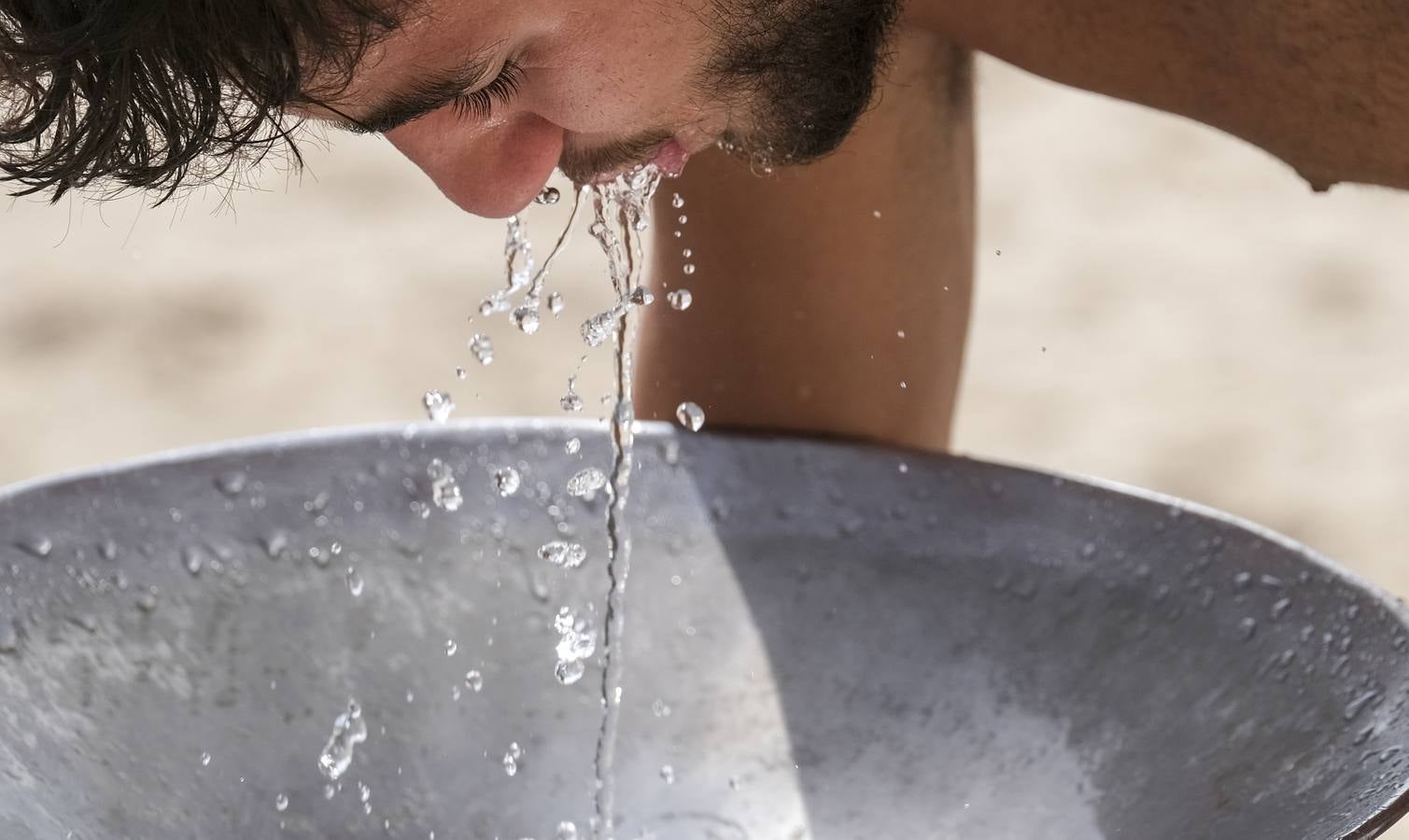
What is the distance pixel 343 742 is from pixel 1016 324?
167 centimetres

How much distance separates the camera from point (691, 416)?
110 cm

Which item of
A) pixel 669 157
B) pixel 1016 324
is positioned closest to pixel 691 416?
pixel 669 157

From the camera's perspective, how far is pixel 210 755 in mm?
939

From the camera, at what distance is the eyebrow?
31.5 inches

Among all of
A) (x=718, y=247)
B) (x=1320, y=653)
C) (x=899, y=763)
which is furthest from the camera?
(x=718, y=247)

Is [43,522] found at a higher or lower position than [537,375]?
lower

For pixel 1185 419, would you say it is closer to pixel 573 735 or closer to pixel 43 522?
pixel 573 735

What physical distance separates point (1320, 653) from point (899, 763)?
0.72ft

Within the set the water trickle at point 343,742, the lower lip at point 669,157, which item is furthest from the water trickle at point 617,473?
the water trickle at point 343,742

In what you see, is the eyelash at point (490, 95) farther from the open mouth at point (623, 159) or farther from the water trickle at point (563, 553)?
the water trickle at point (563, 553)

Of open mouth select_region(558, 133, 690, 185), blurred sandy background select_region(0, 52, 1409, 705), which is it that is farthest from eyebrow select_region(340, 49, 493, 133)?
blurred sandy background select_region(0, 52, 1409, 705)

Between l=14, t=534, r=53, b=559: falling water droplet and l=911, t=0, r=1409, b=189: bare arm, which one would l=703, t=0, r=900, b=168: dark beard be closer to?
l=911, t=0, r=1409, b=189: bare arm

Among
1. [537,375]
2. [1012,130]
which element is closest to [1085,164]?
[1012,130]

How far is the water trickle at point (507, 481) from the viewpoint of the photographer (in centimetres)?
105
